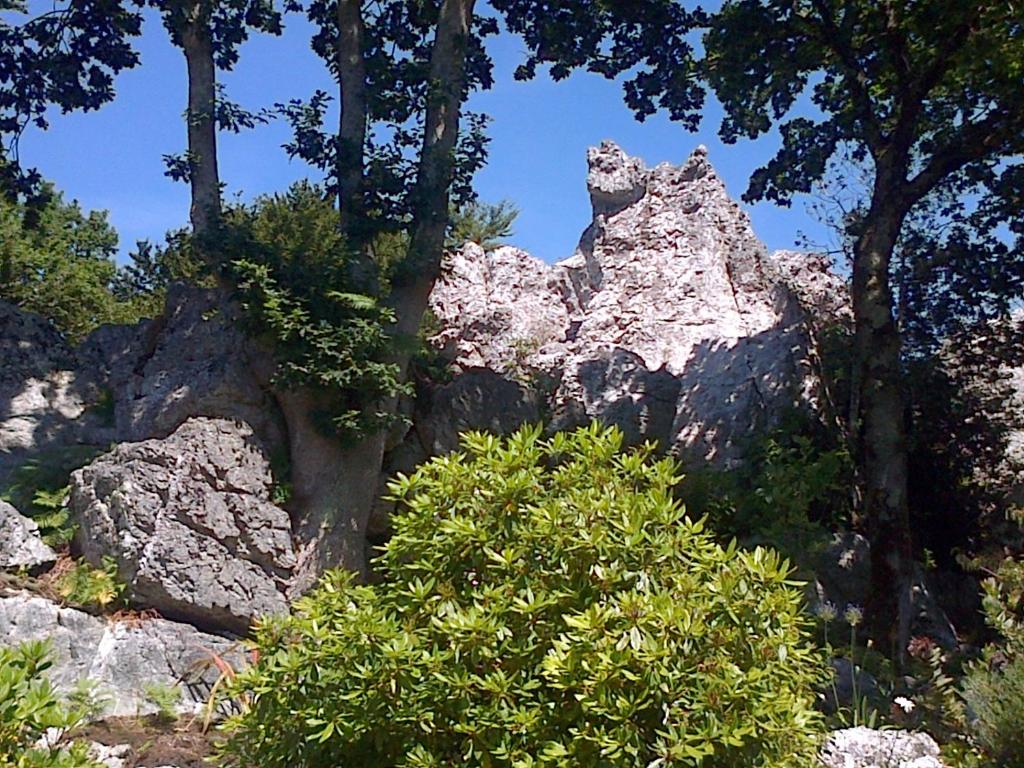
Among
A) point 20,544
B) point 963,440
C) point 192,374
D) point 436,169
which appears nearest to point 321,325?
point 192,374

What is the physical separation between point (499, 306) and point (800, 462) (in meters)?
4.71

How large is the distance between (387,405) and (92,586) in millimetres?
3008

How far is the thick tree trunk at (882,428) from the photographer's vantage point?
9.05 meters

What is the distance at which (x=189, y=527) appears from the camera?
8.16 m

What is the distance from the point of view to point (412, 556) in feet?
14.1

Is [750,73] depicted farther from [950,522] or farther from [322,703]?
[322,703]

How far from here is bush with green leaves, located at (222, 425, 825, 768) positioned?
3529mm

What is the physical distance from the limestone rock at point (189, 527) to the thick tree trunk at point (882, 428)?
5.27 metres

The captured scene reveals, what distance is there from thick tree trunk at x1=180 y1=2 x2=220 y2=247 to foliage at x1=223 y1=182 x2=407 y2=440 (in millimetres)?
943

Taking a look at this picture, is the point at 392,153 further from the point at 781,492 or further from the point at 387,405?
the point at 781,492

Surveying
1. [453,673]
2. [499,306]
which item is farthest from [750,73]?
[453,673]

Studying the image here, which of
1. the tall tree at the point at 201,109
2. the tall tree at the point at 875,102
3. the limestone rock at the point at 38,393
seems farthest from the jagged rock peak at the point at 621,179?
the limestone rock at the point at 38,393

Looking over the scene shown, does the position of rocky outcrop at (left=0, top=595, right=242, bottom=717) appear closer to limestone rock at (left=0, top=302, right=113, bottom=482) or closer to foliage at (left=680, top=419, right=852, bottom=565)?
limestone rock at (left=0, top=302, right=113, bottom=482)

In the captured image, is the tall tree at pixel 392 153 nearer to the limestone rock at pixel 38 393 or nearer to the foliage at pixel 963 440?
the limestone rock at pixel 38 393
